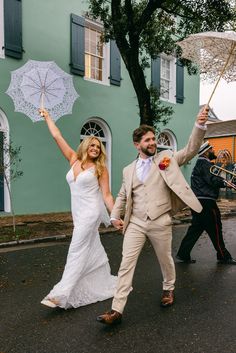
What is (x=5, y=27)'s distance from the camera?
11.3 m

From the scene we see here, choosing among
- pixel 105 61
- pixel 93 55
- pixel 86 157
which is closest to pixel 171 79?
pixel 105 61

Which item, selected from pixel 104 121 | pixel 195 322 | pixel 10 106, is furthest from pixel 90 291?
Result: pixel 104 121

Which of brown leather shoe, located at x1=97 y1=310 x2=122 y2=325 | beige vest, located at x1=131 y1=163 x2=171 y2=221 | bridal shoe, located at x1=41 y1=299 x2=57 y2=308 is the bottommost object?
bridal shoe, located at x1=41 y1=299 x2=57 y2=308

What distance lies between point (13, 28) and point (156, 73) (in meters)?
6.84

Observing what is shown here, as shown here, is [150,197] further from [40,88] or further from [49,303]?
[40,88]

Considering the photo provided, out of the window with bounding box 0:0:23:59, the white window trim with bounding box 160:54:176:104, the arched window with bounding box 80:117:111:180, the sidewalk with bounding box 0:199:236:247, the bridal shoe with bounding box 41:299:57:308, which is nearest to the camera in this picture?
the bridal shoe with bounding box 41:299:57:308

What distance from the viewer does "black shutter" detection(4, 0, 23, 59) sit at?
446 inches

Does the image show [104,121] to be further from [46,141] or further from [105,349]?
[105,349]

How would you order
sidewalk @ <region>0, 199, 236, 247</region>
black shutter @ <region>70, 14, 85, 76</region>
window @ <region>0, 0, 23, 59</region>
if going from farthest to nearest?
black shutter @ <region>70, 14, 85, 76</region>
window @ <region>0, 0, 23, 59</region>
sidewalk @ <region>0, 199, 236, 247</region>

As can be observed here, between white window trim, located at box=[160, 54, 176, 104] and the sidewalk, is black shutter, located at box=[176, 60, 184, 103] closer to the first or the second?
white window trim, located at box=[160, 54, 176, 104]

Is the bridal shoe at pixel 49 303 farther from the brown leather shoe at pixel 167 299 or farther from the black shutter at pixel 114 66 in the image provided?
the black shutter at pixel 114 66

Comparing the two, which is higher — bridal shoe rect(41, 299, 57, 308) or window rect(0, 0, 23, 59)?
window rect(0, 0, 23, 59)

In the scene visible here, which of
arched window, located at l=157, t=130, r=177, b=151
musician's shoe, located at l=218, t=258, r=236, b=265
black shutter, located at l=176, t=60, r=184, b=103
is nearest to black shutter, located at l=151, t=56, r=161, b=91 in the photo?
black shutter, located at l=176, t=60, r=184, b=103

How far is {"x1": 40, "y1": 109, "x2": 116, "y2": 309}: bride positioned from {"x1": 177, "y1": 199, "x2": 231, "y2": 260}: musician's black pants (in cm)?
232
